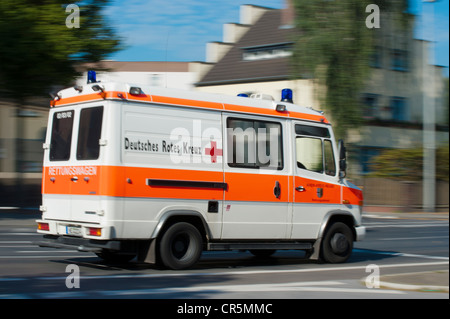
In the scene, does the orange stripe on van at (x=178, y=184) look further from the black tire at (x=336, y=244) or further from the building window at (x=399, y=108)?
the building window at (x=399, y=108)

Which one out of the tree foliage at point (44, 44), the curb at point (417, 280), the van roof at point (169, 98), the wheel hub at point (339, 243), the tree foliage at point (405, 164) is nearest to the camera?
the curb at point (417, 280)

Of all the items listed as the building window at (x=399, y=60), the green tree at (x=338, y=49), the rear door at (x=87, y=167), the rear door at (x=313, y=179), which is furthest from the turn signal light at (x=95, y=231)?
the building window at (x=399, y=60)

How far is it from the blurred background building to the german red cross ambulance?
1407 cm

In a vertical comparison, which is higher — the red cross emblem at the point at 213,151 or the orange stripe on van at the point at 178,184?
the red cross emblem at the point at 213,151

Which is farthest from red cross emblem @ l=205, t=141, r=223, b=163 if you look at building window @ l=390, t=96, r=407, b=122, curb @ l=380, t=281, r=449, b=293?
building window @ l=390, t=96, r=407, b=122

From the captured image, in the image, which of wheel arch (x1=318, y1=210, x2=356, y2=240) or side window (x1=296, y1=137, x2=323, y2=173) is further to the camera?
wheel arch (x1=318, y1=210, x2=356, y2=240)

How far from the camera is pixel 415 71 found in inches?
1400

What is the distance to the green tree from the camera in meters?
27.0

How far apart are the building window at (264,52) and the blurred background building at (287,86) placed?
0.06 meters

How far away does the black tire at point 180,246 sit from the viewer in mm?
9734

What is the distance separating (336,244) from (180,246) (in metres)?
3.21

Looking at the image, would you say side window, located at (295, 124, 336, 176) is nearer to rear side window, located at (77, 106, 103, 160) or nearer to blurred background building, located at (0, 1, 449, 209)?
rear side window, located at (77, 106, 103, 160)

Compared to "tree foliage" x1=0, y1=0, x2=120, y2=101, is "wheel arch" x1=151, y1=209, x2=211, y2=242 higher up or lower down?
lower down

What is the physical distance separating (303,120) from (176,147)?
2803 mm
